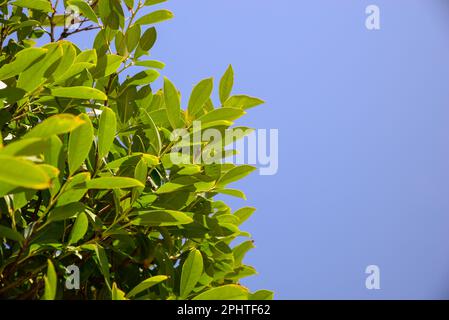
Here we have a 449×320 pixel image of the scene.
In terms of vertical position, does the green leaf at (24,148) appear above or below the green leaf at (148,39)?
below

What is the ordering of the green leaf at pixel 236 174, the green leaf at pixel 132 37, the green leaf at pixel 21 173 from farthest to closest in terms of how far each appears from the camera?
1. the green leaf at pixel 132 37
2. the green leaf at pixel 236 174
3. the green leaf at pixel 21 173

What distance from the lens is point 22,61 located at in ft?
2.88

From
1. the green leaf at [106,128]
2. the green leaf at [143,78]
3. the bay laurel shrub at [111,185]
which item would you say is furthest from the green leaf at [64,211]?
the green leaf at [143,78]

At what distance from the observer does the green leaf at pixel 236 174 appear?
1.16 meters

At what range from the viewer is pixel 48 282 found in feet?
2.28

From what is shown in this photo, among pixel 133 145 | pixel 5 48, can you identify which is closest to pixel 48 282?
pixel 133 145

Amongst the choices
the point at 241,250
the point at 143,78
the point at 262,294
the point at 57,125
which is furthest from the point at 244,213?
the point at 57,125

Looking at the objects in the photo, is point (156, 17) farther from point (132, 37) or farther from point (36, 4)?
point (36, 4)

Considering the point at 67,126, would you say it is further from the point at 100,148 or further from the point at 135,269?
the point at 135,269

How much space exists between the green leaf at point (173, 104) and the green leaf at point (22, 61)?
0.30 m

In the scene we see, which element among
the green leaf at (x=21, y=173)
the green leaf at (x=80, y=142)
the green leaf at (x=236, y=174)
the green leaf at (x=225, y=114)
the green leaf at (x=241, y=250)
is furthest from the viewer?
the green leaf at (x=241, y=250)

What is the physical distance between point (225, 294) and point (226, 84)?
597mm

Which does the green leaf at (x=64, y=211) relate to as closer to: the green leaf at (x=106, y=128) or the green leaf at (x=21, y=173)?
the green leaf at (x=106, y=128)
